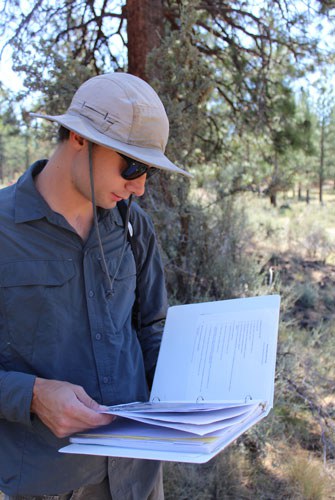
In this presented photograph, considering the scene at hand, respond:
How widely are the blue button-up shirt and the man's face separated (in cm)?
12

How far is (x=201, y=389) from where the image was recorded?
4.48 ft

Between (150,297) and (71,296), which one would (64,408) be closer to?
(71,296)

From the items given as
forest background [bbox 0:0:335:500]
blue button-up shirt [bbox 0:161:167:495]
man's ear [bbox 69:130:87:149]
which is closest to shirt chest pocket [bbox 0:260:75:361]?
blue button-up shirt [bbox 0:161:167:495]

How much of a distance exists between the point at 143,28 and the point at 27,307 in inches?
139

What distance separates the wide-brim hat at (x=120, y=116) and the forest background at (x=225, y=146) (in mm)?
2098

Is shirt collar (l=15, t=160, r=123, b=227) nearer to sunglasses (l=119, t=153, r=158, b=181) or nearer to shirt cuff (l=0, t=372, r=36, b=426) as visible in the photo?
sunglasses (l=119, t=153, r=158, b=181)

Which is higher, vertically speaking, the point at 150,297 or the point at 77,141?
the point at 77,141

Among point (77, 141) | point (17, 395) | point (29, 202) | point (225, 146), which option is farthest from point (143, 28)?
point (17, 395)

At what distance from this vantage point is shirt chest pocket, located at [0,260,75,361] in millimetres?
1245

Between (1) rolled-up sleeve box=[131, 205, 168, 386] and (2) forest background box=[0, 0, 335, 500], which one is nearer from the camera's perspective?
(1) rolled-up sleeve box=[131, 205, 168, 386]

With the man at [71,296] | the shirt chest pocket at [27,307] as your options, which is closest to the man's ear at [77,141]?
the man at [71,296]

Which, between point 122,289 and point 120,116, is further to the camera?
point 122,289

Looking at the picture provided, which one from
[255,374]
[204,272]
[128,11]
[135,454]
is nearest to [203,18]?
[128,11]

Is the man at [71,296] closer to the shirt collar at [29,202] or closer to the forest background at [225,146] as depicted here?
the shirt collar at [29,202]
